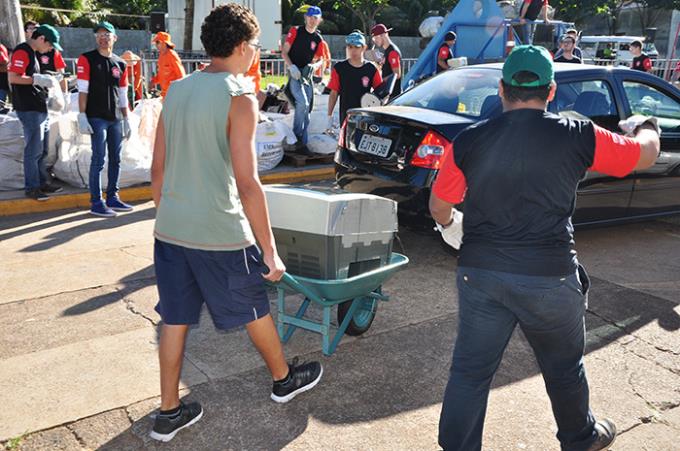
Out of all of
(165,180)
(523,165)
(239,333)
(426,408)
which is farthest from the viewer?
(239,333)

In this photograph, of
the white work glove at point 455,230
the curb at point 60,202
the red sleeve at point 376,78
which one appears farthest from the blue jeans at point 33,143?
the white work glove at point 455,230

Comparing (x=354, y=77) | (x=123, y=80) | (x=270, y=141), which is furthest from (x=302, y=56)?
(x=123, y=80)

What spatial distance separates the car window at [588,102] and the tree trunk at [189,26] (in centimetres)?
1862

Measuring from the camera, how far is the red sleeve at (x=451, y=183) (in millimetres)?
2648

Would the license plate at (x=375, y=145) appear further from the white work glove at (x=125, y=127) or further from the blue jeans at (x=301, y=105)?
the blue jeans at (x=301, y=105)

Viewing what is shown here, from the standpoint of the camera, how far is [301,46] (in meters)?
9.43

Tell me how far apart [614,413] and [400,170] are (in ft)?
8.42

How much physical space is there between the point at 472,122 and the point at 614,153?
3029 millimetres

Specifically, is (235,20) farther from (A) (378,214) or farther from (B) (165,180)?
(A) (378,214)

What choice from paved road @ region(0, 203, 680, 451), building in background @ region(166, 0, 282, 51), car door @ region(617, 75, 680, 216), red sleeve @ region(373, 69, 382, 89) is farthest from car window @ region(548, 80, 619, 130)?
building in background @ region(166, 0, 282, 51)

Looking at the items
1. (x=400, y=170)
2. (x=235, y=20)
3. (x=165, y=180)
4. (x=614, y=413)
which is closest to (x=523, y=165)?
(x=235, y=20)

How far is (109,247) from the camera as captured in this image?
6.07 m

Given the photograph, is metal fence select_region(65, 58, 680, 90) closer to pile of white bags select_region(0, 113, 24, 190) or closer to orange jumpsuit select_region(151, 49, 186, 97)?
orange jumpsuit select_region(151, 49, 186, 97)

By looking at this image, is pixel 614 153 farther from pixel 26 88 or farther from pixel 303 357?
pixel 26 88
